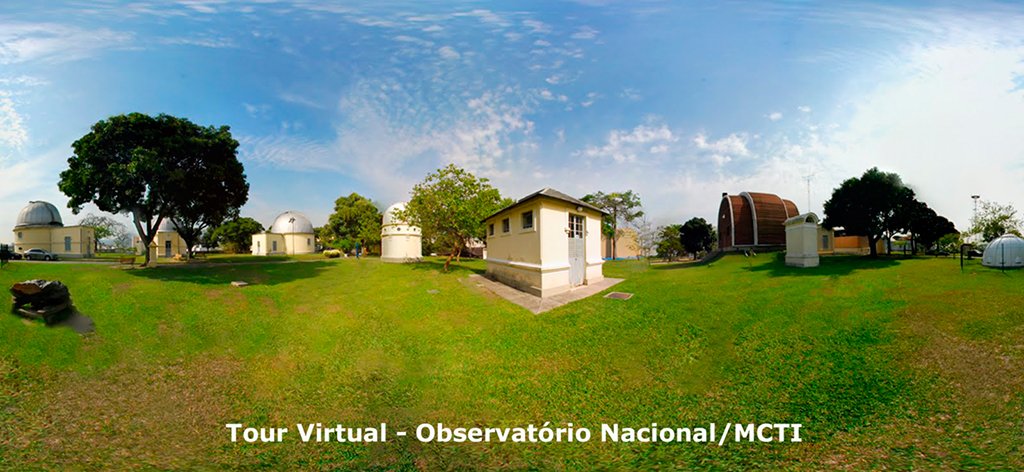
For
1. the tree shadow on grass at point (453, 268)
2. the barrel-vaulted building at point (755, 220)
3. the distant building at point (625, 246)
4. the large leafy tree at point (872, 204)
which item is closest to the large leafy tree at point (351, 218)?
the tree shadow on grass at point (453, 268)

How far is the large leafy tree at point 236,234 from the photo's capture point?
4984 cm

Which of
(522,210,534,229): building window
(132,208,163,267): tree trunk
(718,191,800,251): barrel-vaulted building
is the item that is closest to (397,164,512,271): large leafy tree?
(522,210,534,229): building window

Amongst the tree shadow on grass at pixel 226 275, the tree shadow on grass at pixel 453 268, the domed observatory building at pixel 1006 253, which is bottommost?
the tree shadow on grass at pixel 453 268

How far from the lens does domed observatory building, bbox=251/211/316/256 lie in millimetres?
48031

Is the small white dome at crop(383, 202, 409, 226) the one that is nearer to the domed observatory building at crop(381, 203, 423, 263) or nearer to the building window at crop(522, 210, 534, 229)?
the domed observatory building at crop(381, 203, 423, 263)

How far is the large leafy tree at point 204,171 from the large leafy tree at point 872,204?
107ft

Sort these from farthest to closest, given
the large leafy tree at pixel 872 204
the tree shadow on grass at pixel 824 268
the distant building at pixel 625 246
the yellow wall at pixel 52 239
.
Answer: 1. the distant building at pixel 625 246
2. the yellow wall at pixel 52 239
3. the large leafy tree at pixel 872 204
4. the tree shadow on grass at pixel 824 268

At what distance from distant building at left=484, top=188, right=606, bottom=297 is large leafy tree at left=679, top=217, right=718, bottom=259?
25488 millimetres

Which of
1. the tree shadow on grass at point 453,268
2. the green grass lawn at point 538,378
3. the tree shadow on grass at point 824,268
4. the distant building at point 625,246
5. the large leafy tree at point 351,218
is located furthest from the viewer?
the distant building at point 625,246

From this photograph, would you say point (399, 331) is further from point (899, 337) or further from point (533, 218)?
point (899, 337)

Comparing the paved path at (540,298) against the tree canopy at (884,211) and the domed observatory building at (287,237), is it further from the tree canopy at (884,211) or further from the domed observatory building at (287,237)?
the domed observatory building at (287,237)

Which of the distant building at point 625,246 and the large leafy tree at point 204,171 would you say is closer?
the large leafy tree at point 204,171

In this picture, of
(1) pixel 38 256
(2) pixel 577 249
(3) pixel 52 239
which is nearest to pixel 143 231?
(1) pixel 38 256

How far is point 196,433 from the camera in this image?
5254mm
